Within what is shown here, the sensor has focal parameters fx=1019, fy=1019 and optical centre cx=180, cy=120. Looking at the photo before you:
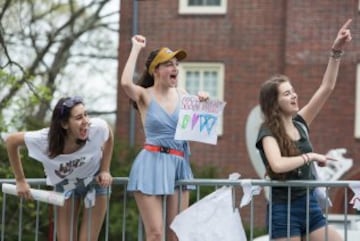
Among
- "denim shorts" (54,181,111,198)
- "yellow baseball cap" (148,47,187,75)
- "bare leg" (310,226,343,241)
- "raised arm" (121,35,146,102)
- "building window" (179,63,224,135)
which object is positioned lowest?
"building window" (179,63,224,135)

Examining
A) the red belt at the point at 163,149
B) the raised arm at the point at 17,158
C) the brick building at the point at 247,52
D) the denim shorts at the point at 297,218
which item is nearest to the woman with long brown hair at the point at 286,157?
the denim shorts at the point at 297,218

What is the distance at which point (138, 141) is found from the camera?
82.3 ft

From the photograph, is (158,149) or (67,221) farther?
(67,221)

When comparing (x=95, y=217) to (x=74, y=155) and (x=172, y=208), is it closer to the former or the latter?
(x=74, y=155)

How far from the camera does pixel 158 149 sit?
25.0 feet

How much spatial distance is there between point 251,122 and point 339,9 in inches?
216

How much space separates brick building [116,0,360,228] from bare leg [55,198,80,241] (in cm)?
1645

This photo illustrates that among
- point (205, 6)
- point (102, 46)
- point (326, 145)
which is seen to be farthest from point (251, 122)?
point (102, 46)

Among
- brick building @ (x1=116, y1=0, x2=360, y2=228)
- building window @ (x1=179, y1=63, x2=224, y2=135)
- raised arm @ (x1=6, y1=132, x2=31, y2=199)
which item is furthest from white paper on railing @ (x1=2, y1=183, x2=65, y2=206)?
building window @ (x1=179, y1=63, x2=224, y2=135)

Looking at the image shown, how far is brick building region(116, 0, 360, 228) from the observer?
2461 cm

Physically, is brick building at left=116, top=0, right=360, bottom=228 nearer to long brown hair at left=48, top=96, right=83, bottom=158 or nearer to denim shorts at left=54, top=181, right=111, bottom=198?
denim shorts at left=54, top=181, right=111, bottom=198

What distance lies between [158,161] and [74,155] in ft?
2.09

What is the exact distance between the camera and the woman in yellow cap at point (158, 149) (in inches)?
297

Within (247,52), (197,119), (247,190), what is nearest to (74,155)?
(197,119)
